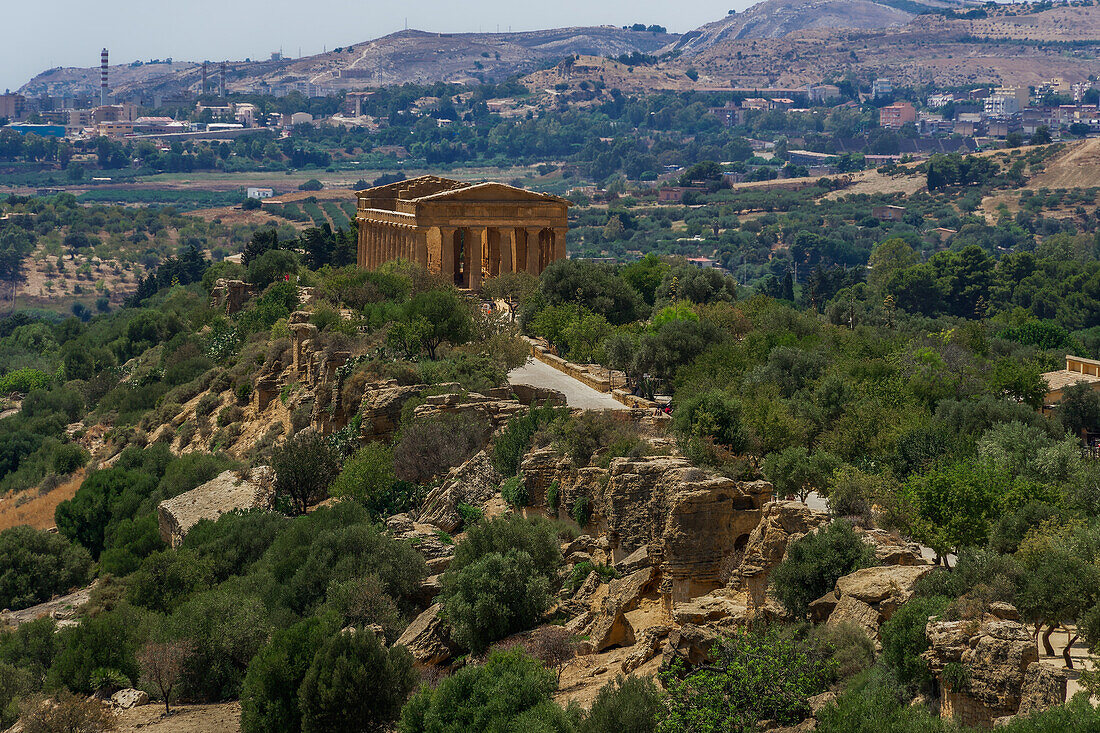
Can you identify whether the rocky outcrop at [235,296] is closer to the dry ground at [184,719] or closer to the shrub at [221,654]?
the shrub at [221,654]

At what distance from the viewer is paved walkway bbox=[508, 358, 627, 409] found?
36.0m

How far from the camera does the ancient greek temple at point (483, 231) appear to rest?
6262cm

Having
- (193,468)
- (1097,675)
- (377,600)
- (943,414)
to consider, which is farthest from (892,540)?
(193,468)

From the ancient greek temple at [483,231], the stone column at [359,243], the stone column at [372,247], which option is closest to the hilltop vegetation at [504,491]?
the ancient greek temple at [483,231]

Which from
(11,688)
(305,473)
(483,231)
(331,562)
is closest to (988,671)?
(331,562)

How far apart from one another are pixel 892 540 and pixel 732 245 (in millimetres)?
156346

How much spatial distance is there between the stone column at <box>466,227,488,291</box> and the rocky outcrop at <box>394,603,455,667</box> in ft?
118

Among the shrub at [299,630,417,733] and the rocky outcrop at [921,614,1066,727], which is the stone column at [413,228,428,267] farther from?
the rocky outcrop at [921,614,1066,727]

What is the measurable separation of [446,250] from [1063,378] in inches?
967

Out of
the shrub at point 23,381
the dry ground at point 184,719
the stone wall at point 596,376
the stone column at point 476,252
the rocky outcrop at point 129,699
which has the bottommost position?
the shrub at point 23,381

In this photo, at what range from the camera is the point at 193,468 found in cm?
4284

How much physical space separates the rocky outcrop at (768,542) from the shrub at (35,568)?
2349 cm

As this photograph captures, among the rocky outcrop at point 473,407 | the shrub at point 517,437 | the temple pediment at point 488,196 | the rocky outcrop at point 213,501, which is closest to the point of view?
the shrub at point 517,437

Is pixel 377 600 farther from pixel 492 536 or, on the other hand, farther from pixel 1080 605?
pixel 1080 605
